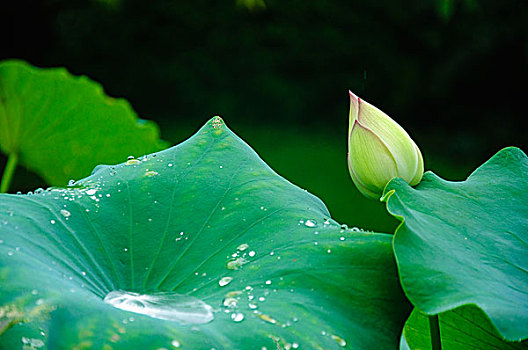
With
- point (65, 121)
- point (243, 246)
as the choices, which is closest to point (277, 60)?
point (65, 121)

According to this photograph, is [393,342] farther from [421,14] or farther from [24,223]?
[421,14]

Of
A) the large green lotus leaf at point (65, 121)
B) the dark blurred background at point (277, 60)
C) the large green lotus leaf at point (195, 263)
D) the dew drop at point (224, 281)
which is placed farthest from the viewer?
the dark blurred background at point (277, 60)

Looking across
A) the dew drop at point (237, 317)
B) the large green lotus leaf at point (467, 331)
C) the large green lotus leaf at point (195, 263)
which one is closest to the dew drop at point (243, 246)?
the large green lotus leaf at point (195, 263)

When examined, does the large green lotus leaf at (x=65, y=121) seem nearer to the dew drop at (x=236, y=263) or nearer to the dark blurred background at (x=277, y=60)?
the dew drop at (x=236, y=263)

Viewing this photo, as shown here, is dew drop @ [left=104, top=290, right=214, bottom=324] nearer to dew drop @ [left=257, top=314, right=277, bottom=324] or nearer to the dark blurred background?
dew drop @ [left=257, top=314, right=277, bottom=324]

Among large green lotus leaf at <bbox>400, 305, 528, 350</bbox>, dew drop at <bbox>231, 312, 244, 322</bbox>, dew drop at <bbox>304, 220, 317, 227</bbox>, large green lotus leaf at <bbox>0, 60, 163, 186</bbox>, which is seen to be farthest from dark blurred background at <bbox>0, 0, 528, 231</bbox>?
dew drop at <bbox>231, 312, 244, 322</bbox>

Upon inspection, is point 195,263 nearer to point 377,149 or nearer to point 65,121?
point 377,149
